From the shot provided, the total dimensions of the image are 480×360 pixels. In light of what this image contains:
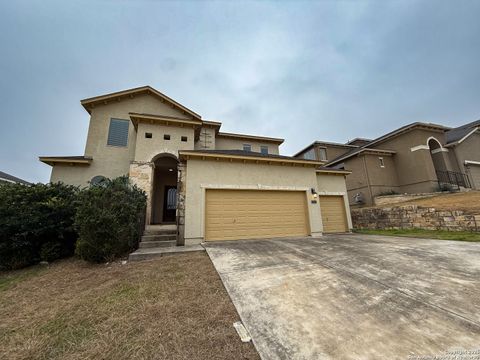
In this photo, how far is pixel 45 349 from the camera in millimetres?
1937

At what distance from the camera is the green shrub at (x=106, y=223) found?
513cm

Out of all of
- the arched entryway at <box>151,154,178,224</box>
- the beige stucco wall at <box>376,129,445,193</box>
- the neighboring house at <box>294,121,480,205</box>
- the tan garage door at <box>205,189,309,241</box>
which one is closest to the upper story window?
the neighboring house at <box>294,121,480,205</box>

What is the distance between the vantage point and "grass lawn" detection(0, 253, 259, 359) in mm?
1820

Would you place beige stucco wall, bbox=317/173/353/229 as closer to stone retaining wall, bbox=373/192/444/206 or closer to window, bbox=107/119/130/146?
stone retaining wall, bbox=373/192/444/206

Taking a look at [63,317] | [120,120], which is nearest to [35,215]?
[63,317]

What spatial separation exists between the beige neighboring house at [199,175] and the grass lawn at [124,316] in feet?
Answer: 10.5

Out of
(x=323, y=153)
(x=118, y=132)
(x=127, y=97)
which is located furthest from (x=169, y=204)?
(x=323, y=153)

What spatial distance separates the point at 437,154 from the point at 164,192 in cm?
2291

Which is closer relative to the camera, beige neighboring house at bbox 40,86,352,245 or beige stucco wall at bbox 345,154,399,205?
beige neighboring house at bbox 40,86,352,245

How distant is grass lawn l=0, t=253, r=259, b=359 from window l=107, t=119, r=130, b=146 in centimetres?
913

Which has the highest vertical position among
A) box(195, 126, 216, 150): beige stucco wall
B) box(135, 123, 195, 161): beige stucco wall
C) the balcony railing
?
box(195, 126, 216, 150): beige stucco wall

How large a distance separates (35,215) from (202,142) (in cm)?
972

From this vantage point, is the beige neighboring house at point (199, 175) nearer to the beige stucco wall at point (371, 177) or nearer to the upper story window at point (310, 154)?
the beige stucco wall at point (371, 177)

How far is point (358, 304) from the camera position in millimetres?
2430
